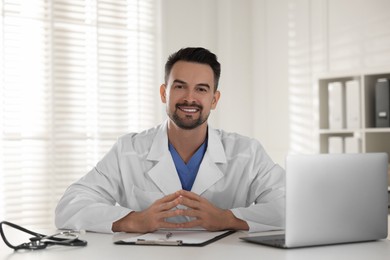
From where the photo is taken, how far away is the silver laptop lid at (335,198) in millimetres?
1549

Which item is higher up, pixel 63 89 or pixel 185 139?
pixel 63 89

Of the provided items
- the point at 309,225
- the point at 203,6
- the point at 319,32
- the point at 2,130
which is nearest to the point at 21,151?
the point at 2,130

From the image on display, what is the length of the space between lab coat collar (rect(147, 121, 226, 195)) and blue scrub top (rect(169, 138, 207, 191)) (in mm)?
39

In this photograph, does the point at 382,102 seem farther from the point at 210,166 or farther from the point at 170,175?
the point at 170,175

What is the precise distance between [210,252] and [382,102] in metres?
2.51

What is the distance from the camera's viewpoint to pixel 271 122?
16.3 feet

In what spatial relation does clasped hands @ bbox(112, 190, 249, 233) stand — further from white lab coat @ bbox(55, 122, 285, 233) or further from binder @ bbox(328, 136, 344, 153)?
binder @ bbox(328, 136, 344, 153)

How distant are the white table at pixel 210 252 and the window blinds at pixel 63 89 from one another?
2.53m

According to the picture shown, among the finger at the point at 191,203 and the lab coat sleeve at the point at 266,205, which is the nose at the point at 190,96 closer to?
the lab coat sleeve at the point at 266,205

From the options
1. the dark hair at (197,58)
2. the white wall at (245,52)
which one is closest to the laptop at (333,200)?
the dark hair at (197,58)

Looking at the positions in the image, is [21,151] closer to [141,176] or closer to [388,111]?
[141,176]

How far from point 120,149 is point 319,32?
262 centimetres

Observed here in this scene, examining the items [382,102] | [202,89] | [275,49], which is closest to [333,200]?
[202,89]

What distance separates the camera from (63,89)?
4.29 meters
